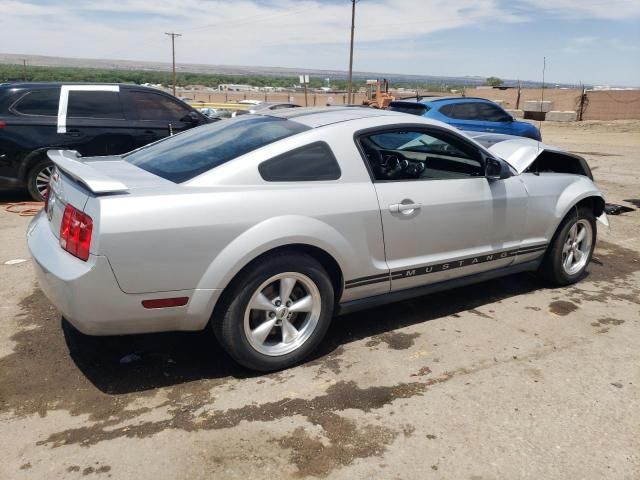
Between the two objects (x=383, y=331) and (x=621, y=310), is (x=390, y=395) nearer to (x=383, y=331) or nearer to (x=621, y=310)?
(x=383, y=331)

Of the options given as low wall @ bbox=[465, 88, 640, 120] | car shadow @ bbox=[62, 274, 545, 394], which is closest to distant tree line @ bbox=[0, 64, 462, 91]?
low wall @ bbox=[465, 88, 640, 120]

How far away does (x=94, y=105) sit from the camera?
7922 mm

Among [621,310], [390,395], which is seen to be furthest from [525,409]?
[621,310]

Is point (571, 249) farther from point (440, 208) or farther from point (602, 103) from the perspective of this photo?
point (602, 103)

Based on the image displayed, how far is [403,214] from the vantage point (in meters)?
3.75

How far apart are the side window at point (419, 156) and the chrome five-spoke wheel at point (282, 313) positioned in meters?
0.91

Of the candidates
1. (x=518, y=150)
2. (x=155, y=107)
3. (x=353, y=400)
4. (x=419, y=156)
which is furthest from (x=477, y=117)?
(x=353, y=400)

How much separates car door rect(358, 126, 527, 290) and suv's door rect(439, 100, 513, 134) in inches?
298

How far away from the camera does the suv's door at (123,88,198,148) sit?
810cm

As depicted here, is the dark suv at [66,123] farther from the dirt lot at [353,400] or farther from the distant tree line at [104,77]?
the distant tree line at [104,77]

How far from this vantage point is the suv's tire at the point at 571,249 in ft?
16.1

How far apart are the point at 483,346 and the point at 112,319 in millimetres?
2390

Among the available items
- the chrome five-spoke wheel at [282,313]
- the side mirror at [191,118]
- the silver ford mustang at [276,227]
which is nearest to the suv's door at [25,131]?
the side mirror at [191,118]

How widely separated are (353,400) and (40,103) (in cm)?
658
